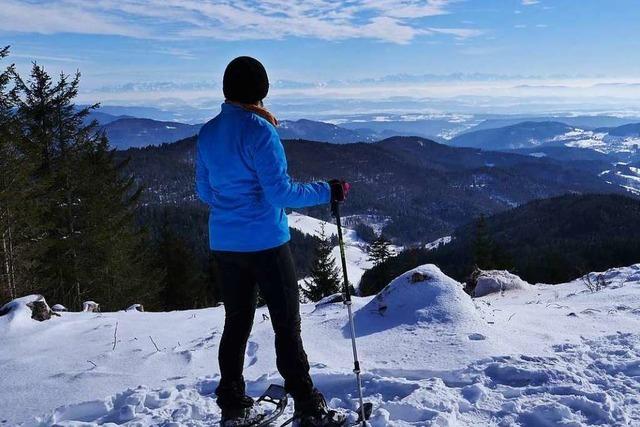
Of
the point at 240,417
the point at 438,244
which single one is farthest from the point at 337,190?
the point at 438,244

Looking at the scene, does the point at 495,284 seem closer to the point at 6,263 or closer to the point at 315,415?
the point at 315,415

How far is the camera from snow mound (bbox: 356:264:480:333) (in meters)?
6.02

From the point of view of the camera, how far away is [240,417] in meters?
3.72

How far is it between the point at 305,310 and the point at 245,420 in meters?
4.97

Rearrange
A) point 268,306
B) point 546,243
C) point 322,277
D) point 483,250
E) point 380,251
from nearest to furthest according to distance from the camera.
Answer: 1. point 268,306
2. point 322,277
3. point 483,250
4. point 380,251
5. point 546,243

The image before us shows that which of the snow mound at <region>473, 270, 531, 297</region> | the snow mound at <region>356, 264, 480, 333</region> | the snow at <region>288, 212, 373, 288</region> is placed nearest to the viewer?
the snow mound at <region>356, 264, 480, 333</region>

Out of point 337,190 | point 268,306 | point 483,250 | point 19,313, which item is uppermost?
point 337,190

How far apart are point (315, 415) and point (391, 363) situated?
4.88 feet

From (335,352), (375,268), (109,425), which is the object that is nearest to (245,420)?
(109,425)

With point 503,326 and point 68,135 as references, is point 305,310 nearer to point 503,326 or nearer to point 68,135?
point 503,326

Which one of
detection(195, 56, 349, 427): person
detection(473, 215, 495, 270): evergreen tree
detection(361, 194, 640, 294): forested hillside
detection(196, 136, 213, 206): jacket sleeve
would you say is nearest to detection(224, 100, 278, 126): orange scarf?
Answer: detection(195, 56, 349, 427): person

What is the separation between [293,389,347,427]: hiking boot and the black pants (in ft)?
0.18

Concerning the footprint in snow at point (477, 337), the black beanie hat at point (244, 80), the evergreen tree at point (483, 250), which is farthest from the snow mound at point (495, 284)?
the evergreen tree at point (483, 250)

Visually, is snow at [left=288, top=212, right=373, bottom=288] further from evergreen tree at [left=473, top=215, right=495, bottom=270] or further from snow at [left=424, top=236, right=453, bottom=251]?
evergreen tree at [left=473, top=215, right=495, bottom=270]
